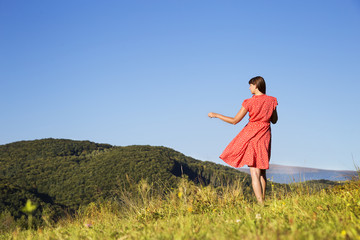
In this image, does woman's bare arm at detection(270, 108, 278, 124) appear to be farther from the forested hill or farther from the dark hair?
the forested hill

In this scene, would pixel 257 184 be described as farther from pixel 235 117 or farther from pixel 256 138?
pixel 235 117

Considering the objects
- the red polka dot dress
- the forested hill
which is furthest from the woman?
the forested hill

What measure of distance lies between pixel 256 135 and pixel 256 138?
4 cm

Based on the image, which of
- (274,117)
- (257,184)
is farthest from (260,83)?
(257,184)

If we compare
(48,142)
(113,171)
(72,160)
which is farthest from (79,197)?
(48,142)

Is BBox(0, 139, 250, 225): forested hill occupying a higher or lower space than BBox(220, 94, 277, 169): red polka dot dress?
lower

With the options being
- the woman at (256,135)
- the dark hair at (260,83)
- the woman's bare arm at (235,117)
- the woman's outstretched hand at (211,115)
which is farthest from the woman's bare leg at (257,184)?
the dark hair at (260,83)

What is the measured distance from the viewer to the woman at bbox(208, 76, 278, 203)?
4320 mm

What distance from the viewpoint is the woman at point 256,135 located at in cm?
432

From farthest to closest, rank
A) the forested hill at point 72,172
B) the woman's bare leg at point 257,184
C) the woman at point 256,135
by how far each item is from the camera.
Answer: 1. the forested hill at point 72,172
2. the woman at point 256,135
3. the woman's bare leg at point 257,184

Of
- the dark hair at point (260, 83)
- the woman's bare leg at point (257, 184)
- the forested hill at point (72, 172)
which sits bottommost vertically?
the forested hill at point (72, 172)

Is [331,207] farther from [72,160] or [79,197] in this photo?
[72,160]

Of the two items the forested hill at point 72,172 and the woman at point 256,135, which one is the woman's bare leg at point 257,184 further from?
the forested hill at point 72,172

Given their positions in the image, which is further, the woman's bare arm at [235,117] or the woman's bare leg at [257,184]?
the woman's bare arm at [235,117]
